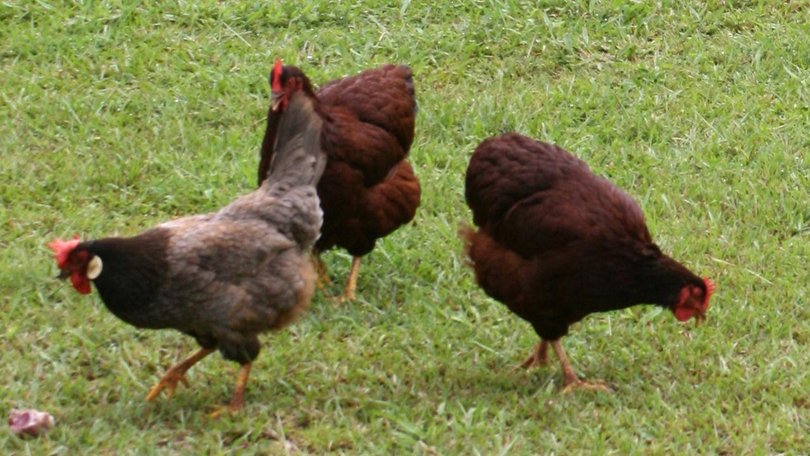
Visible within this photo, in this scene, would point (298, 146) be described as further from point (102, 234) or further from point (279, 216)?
point (102, 234)

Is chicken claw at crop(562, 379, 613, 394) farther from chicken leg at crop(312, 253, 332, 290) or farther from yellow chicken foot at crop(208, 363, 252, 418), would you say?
chicken leg at crop(312, 253, 332, 290)

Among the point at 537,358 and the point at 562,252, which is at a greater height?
the point at 562,252

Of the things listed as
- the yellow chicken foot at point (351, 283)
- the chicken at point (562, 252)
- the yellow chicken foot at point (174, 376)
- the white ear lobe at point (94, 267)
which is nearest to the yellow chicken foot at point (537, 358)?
the chicken at point (562, 252)

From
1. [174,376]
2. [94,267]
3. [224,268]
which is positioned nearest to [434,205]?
[224,268]

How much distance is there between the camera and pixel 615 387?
248 inches

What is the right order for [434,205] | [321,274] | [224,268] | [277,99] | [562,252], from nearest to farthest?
1. [224,268]
2. [562,252]
3. [277,99]
4. [321,274]
5. [434,205]

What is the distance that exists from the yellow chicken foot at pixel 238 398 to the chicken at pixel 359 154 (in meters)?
1.15

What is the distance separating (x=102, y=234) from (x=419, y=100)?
2.45m

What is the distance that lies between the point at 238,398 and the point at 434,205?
2337 millimetres

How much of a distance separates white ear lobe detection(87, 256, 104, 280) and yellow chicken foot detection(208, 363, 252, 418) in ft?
2.64

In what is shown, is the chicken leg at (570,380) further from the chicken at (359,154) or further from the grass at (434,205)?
the chicken at (359,154)

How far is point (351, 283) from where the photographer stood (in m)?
7.17

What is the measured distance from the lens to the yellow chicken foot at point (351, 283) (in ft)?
Answer: 23.2

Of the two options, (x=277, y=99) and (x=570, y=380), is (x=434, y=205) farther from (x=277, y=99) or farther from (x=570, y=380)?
(x=570, y=380)
